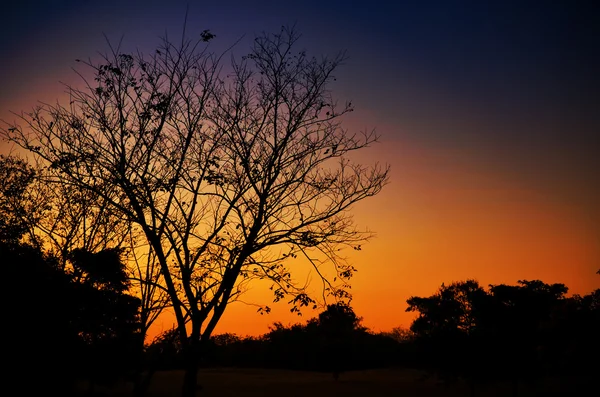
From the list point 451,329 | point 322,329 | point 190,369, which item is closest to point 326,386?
point 322,329

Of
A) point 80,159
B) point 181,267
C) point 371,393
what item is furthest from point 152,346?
point 371,393

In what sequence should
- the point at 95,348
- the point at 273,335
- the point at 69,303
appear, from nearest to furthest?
1. the point at 69,303
2. the point at 95,348
3. the point at 273,335

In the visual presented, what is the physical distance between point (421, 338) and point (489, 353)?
20.4ft

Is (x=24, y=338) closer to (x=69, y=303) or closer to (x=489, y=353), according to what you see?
(x=69, y=303)

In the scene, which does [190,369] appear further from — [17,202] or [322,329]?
[322,329]

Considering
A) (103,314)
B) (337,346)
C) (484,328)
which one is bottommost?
(103,314)

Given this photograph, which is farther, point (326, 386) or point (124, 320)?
point (326, 386)

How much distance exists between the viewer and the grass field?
5775cm

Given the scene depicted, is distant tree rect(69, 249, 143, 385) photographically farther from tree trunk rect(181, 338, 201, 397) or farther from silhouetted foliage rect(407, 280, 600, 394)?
silhouetted foliage rect(407, 280, 600, 394)

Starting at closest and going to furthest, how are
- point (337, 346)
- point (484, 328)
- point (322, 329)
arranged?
point (484, 328) < point (322, 329) < point (337, 346)

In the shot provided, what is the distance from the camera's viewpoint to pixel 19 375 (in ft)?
56.6

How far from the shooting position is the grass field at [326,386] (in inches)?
2274

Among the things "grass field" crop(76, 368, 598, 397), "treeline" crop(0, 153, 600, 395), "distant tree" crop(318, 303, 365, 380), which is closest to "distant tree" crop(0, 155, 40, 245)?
"treeline" crop(0, 153, 600, 395)

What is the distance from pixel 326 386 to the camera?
216ft
